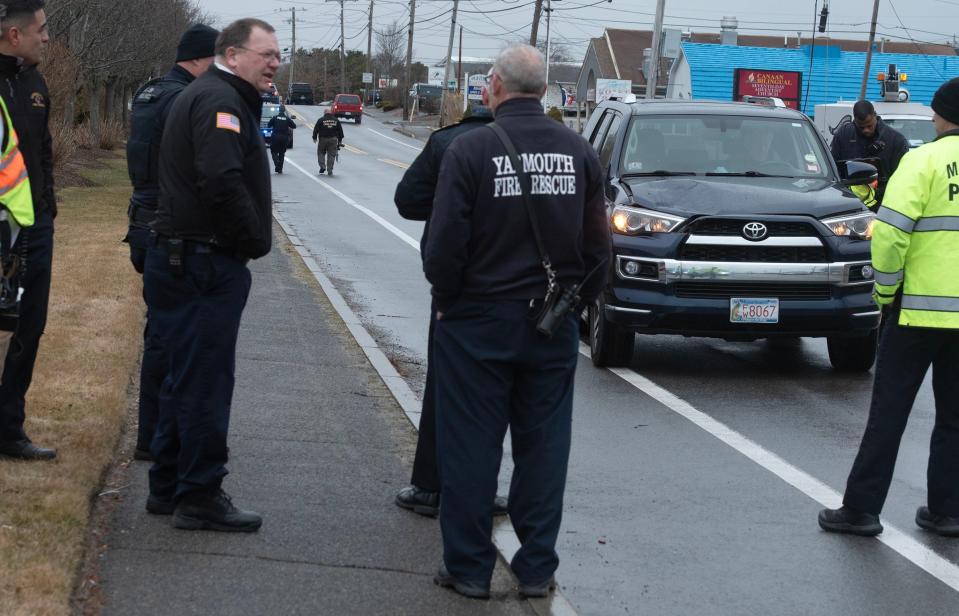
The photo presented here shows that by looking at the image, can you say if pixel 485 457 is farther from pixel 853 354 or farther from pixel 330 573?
pixel 853 354

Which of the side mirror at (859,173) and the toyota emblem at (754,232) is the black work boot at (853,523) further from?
the side mirror at (859,173)

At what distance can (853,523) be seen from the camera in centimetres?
629

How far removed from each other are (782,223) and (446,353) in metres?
5.13

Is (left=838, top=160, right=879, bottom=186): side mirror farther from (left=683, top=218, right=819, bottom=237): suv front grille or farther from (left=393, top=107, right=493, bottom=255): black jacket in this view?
(left=393, top=107, right=493, bottom=255): black jacket

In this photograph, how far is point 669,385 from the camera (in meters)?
9.84

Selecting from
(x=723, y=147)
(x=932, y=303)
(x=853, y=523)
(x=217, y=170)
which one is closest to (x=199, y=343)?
(x=217, y=170)

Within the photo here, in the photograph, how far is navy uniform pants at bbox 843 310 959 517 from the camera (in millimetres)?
6207

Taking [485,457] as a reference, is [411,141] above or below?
below

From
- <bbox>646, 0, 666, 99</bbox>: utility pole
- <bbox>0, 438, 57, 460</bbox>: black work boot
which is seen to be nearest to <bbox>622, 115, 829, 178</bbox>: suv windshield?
<bbox>0, 438, 57, 460</bbox>: black work boot

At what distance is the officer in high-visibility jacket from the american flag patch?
2.84 m

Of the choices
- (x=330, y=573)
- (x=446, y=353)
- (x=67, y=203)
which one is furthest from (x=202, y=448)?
(x=67, y=203)

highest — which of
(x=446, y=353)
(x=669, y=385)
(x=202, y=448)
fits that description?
(x=446, y=353)

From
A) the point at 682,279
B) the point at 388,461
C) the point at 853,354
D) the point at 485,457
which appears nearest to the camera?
the point at 485,457

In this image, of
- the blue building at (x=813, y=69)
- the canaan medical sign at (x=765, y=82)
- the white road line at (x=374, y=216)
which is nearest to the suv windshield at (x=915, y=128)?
the white road line at (x=374, y=216)
